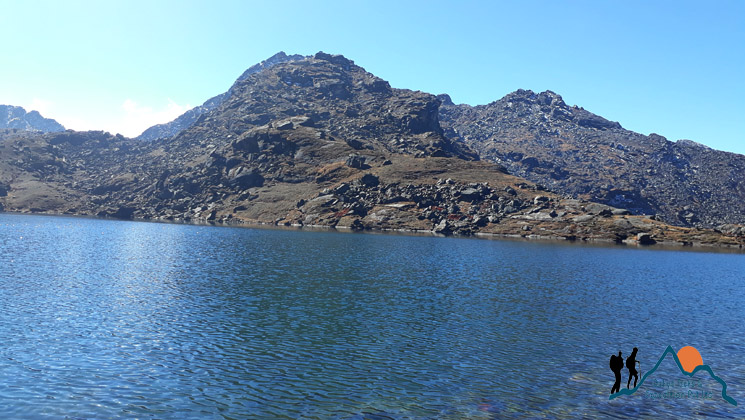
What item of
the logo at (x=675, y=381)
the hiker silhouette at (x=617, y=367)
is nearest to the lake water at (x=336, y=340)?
the logo at (x=675, y=381)

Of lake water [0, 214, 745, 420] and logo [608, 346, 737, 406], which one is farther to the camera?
logo [608, 346, 737, 406]

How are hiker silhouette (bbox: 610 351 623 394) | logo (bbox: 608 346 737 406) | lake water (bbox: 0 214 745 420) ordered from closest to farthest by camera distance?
lake water (bbox: 0 214 745 420) → hiker silhouette (bbox: 610 351 623 394) → logo (bbox: 608 346 737 406)

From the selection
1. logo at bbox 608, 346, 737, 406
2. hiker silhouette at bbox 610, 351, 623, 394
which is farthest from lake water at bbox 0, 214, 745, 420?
hiker silhouette at bbox 610, 351, 623, 394

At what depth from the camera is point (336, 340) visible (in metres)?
39.6

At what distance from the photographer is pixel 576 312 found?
184 feet

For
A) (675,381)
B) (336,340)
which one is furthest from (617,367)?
(336,340)

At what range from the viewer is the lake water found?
26672 millimetres

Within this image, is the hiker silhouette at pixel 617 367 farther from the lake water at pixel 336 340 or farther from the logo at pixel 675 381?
the lake water at pixel 336 340

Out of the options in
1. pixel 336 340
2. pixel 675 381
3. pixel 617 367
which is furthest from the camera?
pixel 336 340

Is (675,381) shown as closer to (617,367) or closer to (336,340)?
(617,367)

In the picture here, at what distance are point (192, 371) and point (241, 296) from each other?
87.7 ft

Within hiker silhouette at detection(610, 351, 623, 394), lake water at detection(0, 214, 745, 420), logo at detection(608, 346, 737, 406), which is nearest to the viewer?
lake water at detection(0, 214, 745, 420)

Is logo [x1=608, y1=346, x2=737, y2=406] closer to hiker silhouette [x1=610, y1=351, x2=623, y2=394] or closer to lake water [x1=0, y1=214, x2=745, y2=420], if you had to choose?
hiker silhouette [x1=610, y1=351, x2=623, y2=394]

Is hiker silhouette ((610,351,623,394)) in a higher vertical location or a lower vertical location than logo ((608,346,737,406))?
higher
